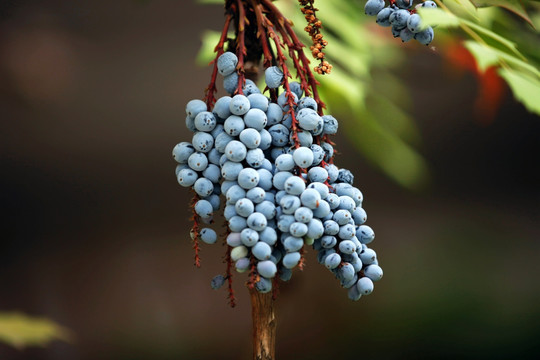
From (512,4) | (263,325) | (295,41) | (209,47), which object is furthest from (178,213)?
(512,4)

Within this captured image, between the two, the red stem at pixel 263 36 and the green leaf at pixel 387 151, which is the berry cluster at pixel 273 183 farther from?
the green leaf at pixel 387 151

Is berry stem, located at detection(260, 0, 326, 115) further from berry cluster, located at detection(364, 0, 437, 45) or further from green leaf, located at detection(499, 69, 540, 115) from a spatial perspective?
green leaf, located at detection(499, 69, 540, 115)

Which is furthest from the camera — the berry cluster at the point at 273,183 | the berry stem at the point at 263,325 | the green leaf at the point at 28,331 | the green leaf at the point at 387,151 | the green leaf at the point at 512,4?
the green leaf at the point at 387,151

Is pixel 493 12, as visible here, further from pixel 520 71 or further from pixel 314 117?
pixel 314 117

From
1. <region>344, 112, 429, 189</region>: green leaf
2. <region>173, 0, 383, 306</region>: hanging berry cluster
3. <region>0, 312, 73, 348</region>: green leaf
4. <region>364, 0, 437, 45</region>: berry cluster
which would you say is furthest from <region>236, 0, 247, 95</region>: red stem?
<region>0, 312, 73, 348</region>: green leaf

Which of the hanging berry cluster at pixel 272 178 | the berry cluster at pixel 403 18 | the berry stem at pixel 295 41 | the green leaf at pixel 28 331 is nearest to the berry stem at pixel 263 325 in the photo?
the hanging berry cluster at pixel 272 178

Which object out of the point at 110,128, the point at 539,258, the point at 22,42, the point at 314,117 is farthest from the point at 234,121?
the point at 539,258
